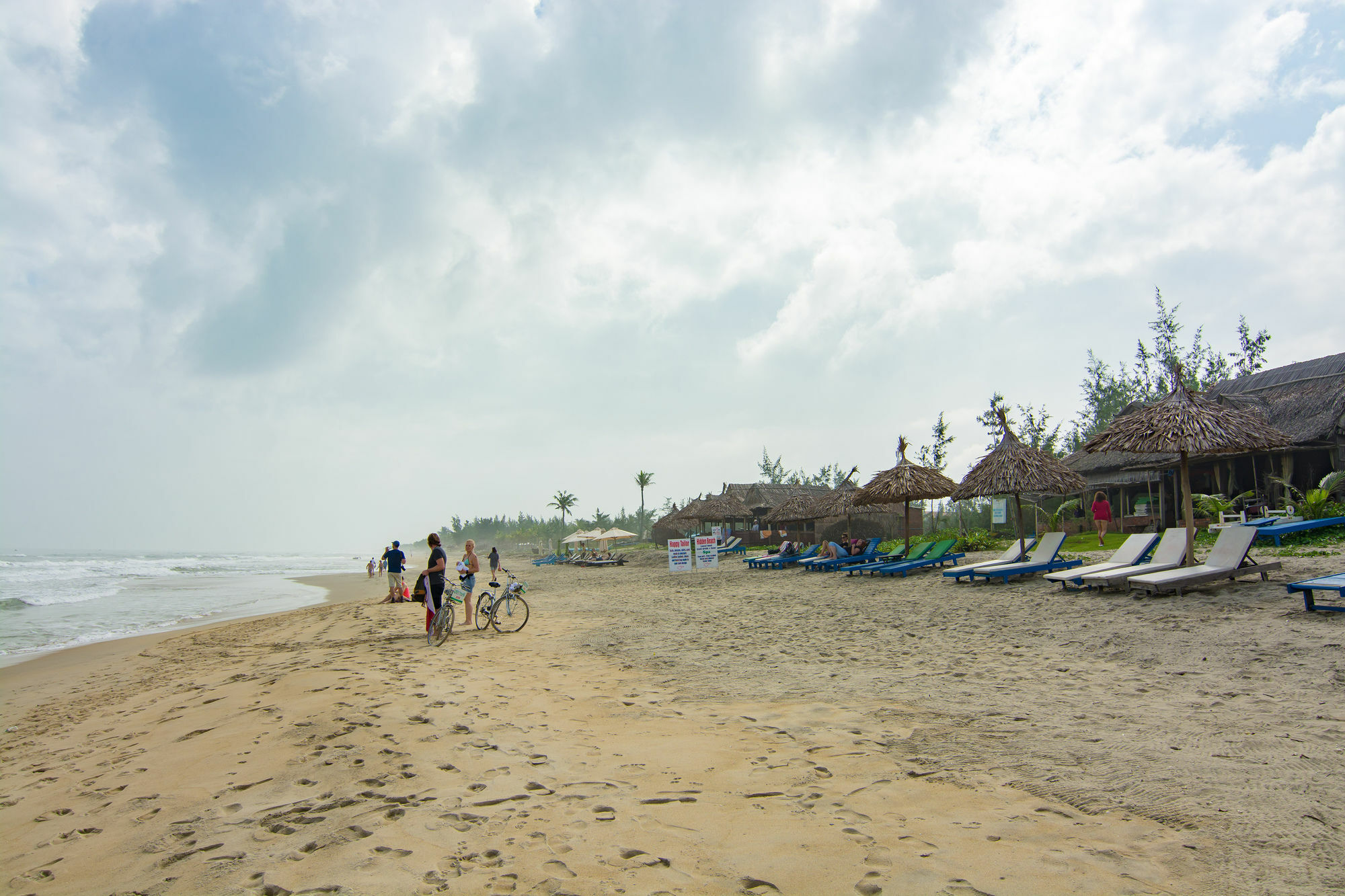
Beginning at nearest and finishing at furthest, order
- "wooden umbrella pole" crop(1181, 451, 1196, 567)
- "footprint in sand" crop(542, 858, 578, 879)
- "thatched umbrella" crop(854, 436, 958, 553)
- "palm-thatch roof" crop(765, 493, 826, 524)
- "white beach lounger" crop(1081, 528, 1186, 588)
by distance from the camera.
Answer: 1. "footprint in sand" crop(542, 858, 578, 879)
2. "wooden umbrella pole" crop(1181, 451, 1196, 567)
3. "white beach lounger" crop(1081, 528, 1186, 588)
4. "thatched umbrella" crop(854, 436, 958, 553)
5. "palm-thatch roof" crop(765, 493, 826, 524)

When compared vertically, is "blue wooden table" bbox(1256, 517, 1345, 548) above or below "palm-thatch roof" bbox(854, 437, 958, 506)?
below

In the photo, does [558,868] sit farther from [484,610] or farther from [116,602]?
[116,602]

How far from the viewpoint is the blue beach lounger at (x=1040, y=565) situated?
12094mm

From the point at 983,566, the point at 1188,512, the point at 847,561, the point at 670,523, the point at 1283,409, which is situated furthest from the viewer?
the point at 670,523

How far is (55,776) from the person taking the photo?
195 inches

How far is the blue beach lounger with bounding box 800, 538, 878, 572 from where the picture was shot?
18078mm

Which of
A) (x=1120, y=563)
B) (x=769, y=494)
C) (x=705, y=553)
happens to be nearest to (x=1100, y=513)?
(x=1120, y=563)

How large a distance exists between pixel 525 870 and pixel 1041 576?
11738mm

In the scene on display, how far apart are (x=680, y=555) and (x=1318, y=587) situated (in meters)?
15.7

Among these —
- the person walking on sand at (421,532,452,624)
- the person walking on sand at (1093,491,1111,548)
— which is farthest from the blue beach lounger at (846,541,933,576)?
the person walking on sand at (421,532,452,624)

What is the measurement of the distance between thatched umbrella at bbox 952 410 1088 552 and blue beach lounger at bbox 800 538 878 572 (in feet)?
11.5

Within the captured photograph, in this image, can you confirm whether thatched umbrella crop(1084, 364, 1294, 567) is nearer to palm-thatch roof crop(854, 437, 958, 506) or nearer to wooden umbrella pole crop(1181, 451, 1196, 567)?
wooden umbrella pole crop(1181, 451, 1196, 567)

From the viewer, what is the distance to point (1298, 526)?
37.7 ft

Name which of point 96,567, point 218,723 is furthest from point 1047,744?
point 96,567
